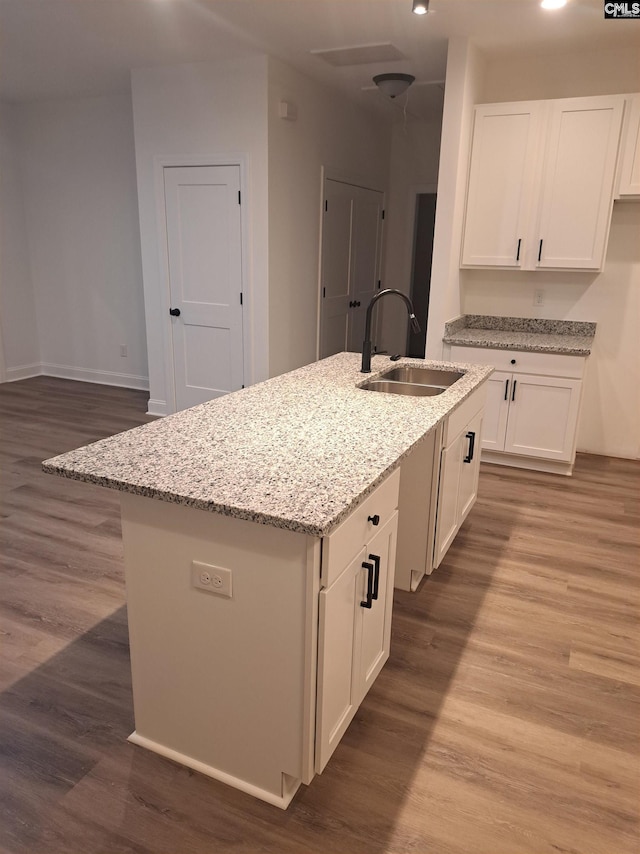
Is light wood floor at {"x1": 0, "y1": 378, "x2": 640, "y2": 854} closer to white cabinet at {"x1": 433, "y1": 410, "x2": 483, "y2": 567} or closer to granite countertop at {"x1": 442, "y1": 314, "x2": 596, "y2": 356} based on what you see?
white cabinet at {"x1": 433, "y1": 410, "x2": 483, "y2": 567}

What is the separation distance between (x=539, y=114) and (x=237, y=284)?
94.8 inches

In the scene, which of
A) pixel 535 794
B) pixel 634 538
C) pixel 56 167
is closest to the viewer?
pixel 535 794

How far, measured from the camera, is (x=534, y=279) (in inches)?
176

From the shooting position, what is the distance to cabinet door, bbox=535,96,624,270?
12.4 feet

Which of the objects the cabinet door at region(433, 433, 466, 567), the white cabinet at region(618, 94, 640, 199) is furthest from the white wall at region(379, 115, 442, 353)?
the cabinet door at region(433, 433, 466, 567)

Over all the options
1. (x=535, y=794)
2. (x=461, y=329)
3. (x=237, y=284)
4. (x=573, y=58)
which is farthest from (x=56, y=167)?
(x=535, y=794)

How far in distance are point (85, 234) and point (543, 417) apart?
4.78 meters

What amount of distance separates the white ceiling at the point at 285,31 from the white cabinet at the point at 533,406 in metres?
1.89

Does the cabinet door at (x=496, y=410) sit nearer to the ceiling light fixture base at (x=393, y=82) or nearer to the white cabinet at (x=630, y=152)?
the white cabinet at (x=630, y=152)

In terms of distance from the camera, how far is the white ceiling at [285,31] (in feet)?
10.9

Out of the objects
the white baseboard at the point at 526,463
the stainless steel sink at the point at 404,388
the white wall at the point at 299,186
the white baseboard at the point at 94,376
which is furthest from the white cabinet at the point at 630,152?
the white baseboard at the point at 94,376

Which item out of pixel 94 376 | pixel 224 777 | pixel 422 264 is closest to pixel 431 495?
pixel 224 777

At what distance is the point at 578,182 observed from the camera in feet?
12.9

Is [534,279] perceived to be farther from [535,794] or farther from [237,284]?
[535,794]
